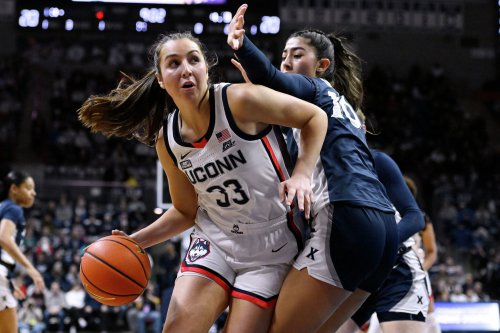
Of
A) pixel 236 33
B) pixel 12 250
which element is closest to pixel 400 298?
pixel 236 33

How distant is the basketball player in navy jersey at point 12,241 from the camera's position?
5.83 meters

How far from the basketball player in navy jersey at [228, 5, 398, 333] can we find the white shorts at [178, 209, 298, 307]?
0.30 ft

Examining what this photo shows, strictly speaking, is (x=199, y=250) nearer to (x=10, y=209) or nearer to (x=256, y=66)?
(x=256, y=66)

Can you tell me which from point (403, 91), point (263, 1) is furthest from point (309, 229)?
point (403, 91)

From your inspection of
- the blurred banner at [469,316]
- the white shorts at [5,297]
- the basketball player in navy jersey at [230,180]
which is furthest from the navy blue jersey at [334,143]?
the blurred banner at [469,316]

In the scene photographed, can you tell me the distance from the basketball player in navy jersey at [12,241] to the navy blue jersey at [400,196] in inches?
128

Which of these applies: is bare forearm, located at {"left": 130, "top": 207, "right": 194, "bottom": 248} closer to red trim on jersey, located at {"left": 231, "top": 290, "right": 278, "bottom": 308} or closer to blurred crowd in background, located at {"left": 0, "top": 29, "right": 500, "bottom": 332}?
red trim on jersey, located at {"left": 231, "top": 290, "right": 278, "bottom": 308}

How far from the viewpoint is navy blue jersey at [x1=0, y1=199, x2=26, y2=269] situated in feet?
20.4

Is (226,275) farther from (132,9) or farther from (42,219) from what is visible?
(42,219)

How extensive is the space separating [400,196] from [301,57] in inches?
45.4

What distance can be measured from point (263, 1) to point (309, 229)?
9517 millimetres

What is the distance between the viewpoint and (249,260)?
11.1 ft

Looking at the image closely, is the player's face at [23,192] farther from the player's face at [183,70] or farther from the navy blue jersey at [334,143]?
the navy blue jersey at [334,143]

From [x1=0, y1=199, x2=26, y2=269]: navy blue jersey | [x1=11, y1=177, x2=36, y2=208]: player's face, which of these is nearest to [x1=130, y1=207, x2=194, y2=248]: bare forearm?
[x1=0, y1=199, x2=26, y2=269]: navy blue jersey
